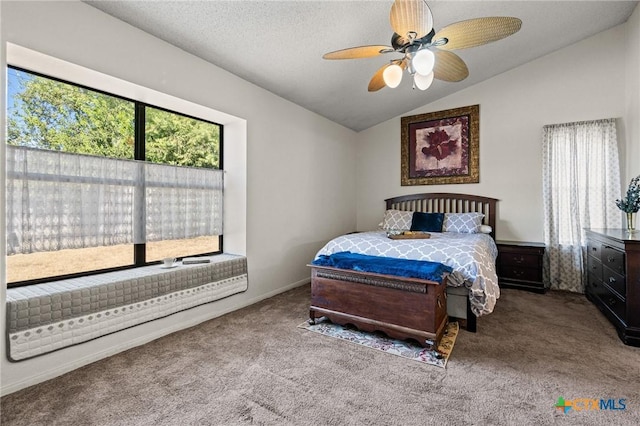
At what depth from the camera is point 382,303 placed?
7.96ft

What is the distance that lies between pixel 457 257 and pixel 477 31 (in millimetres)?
1760

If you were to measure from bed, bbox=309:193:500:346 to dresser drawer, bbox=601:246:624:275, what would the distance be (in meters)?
0.95

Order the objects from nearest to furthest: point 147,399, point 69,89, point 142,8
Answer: point 147,399 < point 142,8 < point 69,89

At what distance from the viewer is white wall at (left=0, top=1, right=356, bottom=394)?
1.91 m

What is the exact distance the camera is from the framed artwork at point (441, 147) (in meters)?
4.57

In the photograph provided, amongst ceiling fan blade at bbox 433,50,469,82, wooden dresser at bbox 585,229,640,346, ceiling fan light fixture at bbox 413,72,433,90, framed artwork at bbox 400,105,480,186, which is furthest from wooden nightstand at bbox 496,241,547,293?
ceiling fan light fixture at bbox 413,72,433,90

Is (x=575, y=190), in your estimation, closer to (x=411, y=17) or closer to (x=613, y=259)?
(x=613, y=259)

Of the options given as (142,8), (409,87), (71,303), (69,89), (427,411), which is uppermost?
(409,87)

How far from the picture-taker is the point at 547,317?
2.96 metres

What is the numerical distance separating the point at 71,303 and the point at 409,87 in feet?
14.6

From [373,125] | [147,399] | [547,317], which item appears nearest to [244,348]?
[147,399]

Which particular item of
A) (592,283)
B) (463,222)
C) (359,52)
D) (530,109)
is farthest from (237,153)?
(592,283)

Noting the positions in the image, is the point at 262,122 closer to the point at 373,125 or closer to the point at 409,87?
the point at 409,87

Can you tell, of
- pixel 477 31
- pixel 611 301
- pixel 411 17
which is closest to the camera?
pixel 411 17
